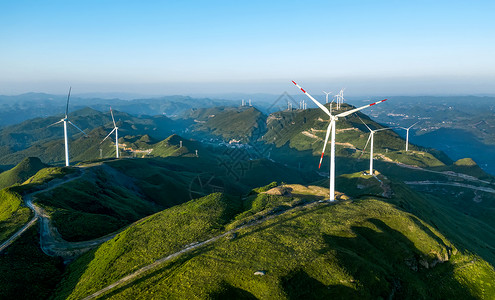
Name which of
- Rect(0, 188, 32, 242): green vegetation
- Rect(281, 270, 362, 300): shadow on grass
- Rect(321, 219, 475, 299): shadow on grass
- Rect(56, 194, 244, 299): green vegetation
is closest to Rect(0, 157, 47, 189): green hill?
Rect(0, 188, 32, 242): green vegetation

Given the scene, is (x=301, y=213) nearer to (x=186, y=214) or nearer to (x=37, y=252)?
(x=186, y=214)

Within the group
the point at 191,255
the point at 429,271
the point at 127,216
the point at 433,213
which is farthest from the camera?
the point at 433,213

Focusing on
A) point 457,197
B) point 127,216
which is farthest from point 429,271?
point 457,197

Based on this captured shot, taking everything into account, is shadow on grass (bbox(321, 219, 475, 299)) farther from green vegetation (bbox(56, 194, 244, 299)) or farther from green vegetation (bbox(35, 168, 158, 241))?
green vegetation (bbox(35, 168, 158, 241))

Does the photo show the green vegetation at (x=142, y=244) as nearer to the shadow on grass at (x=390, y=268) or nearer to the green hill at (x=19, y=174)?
the shadow on grass at (x=390, y=268)

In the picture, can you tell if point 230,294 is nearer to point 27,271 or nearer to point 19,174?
point 27,271

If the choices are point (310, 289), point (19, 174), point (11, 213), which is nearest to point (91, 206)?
point (11, 213)
